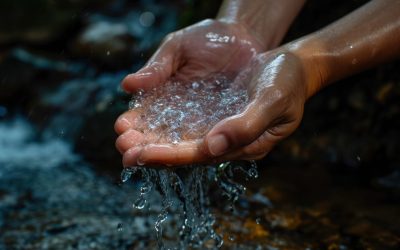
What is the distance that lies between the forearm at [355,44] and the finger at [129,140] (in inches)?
35.9

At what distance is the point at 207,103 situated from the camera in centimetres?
258

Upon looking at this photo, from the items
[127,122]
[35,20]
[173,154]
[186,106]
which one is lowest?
[173,154]

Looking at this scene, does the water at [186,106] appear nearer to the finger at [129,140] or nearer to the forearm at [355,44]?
the finger at [129,140]

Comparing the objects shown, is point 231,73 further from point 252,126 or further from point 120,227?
point 120,227

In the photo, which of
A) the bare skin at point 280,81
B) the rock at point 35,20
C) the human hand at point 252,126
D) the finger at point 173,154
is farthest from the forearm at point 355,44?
the rock at point 35,20

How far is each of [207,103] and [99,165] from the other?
7.35 ft

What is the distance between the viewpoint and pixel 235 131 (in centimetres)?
195

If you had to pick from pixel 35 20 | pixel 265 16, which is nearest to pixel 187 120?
pixel 265 16

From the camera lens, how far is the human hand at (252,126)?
6.42 ft

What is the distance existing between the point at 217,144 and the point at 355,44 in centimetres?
106

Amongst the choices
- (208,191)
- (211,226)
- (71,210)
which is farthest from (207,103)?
(71,210)

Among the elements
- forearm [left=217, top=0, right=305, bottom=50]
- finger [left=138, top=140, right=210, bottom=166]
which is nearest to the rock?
forearm [left=217, top=0, right=305, bottom=50]

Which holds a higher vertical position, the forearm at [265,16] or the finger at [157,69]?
the finger at [157,69]

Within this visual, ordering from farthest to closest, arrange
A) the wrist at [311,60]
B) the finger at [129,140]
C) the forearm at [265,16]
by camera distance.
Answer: the forearm at [265,16]
the wrist at [311,60]
the finger at [129,140]
